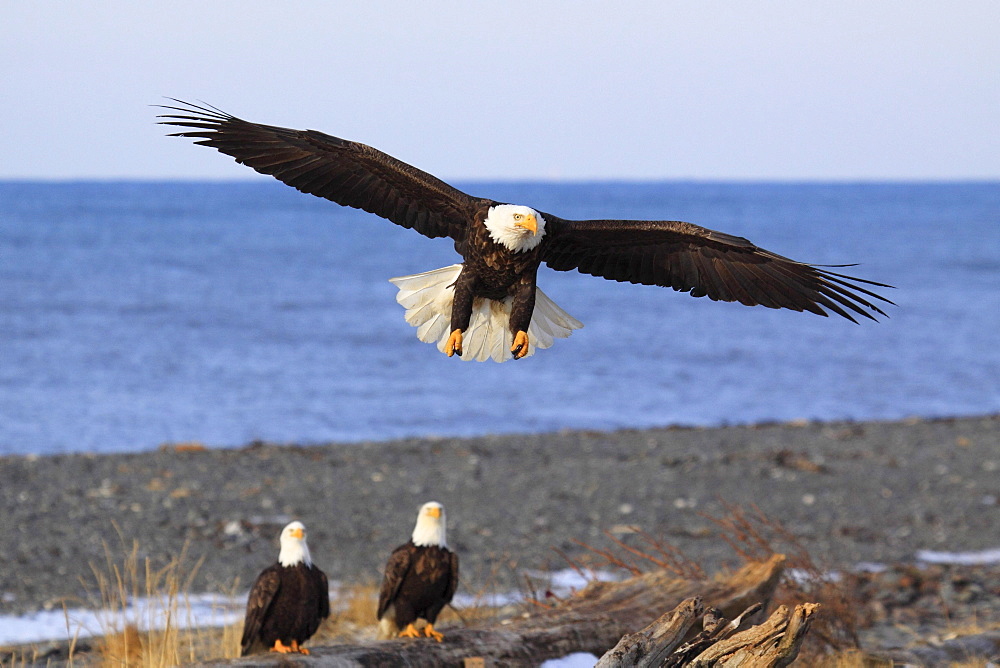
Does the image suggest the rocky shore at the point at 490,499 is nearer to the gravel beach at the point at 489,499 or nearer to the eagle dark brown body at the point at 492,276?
the gravel beach at the point at 489,499

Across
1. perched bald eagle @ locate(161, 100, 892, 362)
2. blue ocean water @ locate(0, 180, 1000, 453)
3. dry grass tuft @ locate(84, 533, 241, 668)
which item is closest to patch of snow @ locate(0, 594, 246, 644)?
dry grass tuft @ locate(84, 533, 241, 668)

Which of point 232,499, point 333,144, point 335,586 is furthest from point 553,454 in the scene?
point 333,144

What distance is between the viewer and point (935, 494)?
30.2 ft

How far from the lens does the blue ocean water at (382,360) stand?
14141 millimetres

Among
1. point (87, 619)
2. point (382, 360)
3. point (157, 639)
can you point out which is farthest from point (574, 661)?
point (382, 360)

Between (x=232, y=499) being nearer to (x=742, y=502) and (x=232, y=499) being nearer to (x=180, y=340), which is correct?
(x=742, y=502)

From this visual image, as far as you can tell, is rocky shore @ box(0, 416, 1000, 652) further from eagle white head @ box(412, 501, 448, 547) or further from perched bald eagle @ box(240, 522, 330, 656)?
perched bald eagle @ box(240, 522, 330, 656)

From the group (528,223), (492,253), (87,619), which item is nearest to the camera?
(528,223)

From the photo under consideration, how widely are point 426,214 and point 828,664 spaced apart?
254cm

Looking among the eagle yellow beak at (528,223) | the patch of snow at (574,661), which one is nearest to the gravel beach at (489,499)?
the patch of snow at (574,661)

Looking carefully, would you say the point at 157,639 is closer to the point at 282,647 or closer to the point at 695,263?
the point at 282,647

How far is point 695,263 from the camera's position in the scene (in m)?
4.38

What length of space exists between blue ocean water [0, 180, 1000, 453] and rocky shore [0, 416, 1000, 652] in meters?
2.79

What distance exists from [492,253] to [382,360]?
15531mm
